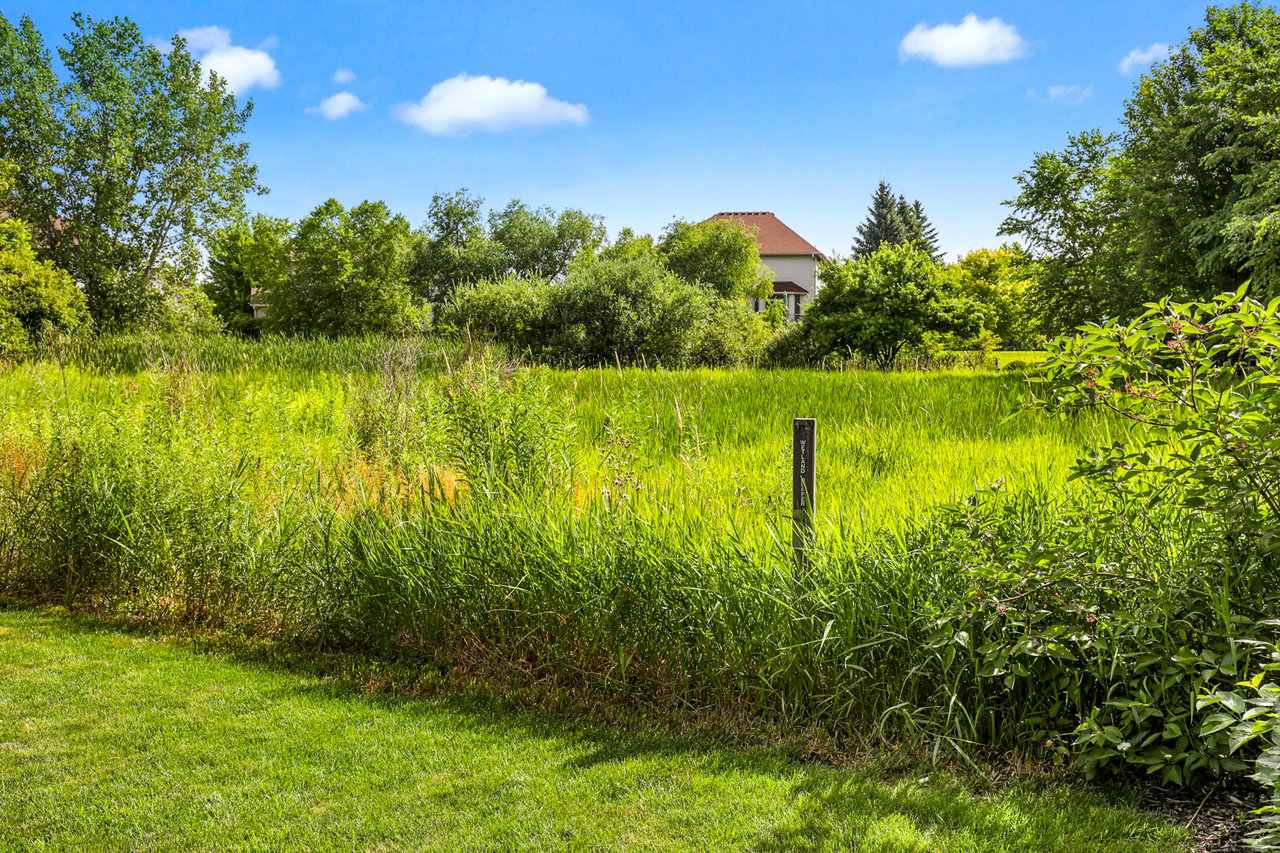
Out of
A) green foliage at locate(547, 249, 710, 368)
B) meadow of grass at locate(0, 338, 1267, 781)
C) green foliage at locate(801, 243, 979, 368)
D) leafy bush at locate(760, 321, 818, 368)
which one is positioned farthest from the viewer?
leafy bush at locate(760, 321, 818, 368)

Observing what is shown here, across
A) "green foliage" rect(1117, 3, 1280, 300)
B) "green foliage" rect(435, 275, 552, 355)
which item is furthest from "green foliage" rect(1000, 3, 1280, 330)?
"green foliage" rect(435, 275, 552, 355)

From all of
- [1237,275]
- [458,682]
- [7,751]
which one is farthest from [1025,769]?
[1237,275]

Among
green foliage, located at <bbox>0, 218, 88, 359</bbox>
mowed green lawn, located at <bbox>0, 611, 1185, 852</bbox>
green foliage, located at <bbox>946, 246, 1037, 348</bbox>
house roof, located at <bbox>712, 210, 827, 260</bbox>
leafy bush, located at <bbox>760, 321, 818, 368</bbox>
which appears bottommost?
mowed green lawn, located at <bbox>0, 611, 1185, 852</bbox>

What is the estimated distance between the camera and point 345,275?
32562 mm

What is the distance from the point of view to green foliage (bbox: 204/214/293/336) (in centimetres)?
3375

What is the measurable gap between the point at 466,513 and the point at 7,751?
2.33 metres

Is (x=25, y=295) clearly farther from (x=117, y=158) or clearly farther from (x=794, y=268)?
(x=794, y=268)

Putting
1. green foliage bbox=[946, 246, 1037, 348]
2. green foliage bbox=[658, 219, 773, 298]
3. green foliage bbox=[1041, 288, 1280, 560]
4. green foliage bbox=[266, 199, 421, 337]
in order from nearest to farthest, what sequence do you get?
1. green foliage bbox=[1041, 288, 1280, 560]
2. green foliage bbox=[266, 199, 421, 337]
3. green foliage bbox=[658, 219, 773, 298]
4. green foliage bbox=[946, 246, 1037, 348]

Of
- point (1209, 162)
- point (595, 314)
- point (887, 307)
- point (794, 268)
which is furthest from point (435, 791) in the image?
point (794, 268)

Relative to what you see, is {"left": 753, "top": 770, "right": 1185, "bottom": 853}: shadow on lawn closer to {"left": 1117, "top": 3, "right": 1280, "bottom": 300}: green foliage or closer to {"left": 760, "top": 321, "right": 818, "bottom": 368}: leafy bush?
{"left": 1117, "top": 3, "right": 1280, "bottom": 300}: green foliage

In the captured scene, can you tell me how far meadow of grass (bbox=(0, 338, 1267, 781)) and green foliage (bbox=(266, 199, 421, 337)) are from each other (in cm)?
2640

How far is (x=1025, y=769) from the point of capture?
10.5ft

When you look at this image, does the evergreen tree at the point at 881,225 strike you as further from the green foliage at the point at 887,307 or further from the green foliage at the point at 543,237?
the green foliage at the point at 887,307

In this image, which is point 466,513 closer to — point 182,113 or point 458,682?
point 458,682
